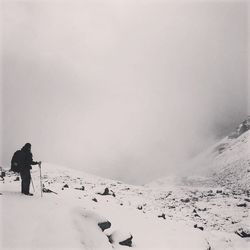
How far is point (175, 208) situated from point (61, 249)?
90.2 feet

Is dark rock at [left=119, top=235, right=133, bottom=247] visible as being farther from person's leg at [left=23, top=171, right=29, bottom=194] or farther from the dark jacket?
the dark jacket

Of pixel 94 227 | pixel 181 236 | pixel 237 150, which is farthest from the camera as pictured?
pixel 237 150

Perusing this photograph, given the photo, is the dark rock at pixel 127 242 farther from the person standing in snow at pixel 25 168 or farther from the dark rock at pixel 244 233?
the dark rock at pixel 244 233

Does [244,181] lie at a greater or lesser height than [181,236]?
greater

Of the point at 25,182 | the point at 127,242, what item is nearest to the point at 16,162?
the point at 25,182

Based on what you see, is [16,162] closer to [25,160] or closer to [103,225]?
[25,160]

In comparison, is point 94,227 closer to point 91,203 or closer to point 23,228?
point 23,228

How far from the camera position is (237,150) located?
13325 centimetres

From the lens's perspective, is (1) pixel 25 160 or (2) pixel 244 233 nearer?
(1) pixel 25 160

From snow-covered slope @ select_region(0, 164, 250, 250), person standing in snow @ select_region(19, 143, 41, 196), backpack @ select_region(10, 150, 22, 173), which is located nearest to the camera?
snow-covered slope @ select_region(0, 164, 250, 250)

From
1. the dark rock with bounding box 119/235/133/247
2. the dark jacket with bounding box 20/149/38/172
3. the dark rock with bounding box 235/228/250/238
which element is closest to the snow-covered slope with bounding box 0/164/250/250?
the dark rock with bounding box 119/235/133/247

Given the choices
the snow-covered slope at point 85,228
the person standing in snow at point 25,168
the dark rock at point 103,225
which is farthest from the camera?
the person standing in snow at point 25,168

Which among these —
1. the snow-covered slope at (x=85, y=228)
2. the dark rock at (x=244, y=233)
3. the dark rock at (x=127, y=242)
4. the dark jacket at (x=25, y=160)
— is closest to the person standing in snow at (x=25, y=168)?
the dark jacket at (x=25, y=160)

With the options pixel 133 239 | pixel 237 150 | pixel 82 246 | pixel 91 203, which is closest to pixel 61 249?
pixel 82 246
